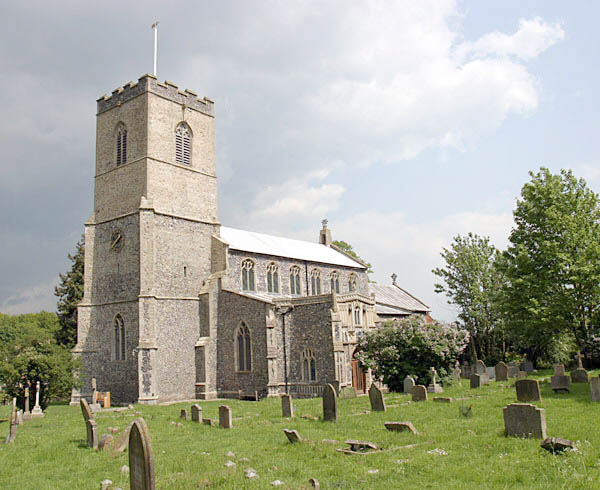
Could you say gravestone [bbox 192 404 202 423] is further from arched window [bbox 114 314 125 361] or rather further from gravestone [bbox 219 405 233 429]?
arched window [bbox 114 314 125 361]

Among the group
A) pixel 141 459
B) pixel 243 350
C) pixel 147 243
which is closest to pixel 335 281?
pixel 243 350

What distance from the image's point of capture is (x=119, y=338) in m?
28.4

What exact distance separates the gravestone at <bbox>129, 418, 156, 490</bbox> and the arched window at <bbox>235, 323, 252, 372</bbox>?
2167 cm

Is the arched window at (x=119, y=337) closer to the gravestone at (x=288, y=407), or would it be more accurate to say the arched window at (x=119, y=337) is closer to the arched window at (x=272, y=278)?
the arched window at (x=272, y=278)

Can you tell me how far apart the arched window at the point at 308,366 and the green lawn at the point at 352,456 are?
1026 centimetres

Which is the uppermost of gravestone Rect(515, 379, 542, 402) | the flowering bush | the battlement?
the battlement

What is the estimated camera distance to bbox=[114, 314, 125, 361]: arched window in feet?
92.3

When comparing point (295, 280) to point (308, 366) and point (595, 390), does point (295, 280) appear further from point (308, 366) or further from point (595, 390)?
point (595, 390)

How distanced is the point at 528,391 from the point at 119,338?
22.0m

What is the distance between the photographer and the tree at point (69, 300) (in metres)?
37.1

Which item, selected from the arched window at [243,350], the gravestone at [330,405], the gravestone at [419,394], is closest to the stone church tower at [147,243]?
the arched window at [243,350]

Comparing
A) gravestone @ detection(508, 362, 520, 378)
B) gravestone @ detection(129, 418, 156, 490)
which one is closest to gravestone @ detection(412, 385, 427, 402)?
gravestone @ detection(508, 362, 520, 378)

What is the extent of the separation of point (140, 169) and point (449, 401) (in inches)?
849

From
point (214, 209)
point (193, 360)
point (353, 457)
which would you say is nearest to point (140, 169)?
point (214, 209)
